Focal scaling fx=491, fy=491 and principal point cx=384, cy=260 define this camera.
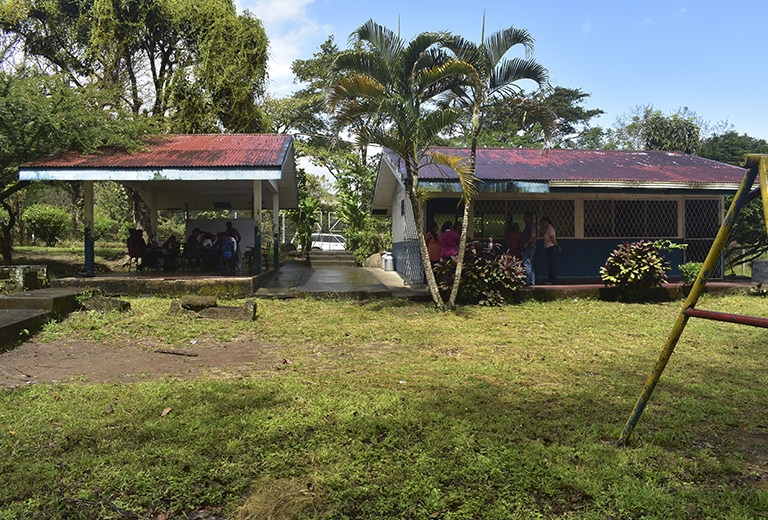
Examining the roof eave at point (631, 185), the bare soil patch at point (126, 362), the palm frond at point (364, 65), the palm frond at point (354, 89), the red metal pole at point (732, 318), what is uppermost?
the palm frond at point (364, 65)

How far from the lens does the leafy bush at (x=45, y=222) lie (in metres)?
21.8

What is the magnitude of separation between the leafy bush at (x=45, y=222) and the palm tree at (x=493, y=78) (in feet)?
68.2

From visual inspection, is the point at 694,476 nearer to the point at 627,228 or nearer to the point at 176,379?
the point at 176,379

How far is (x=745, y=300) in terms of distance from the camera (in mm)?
10469

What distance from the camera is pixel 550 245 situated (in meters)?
11.2


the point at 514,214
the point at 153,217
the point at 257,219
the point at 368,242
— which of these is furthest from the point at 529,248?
the point at 153,217

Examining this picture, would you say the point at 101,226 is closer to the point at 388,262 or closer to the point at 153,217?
the point at 153,217

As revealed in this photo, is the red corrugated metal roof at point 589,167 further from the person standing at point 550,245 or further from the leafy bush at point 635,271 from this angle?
the leafy bush at point 635,271

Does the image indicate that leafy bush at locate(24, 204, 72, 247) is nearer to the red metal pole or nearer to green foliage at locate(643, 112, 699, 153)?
the red metal pole

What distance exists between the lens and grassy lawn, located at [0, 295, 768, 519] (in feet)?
8.63

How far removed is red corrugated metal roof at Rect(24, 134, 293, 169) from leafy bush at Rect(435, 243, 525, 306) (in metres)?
4.30

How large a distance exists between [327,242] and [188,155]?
16437mm

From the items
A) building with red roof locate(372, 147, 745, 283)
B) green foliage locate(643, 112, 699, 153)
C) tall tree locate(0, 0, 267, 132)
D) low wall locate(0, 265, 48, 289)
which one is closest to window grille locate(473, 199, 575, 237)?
building with red roof locate(372, 147, 745, 283)

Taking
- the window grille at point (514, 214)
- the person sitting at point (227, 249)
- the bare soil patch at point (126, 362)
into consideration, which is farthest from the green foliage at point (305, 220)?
the bare soil patch at point (126, 362)
